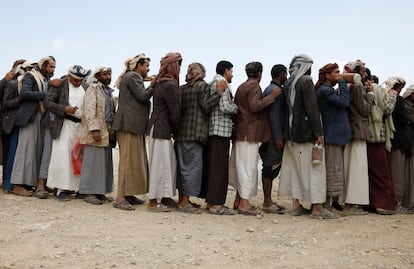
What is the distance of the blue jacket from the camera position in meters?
6.19

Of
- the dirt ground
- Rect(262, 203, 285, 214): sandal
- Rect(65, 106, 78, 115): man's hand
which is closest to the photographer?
the dirt ground

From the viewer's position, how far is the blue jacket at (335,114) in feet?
20.3

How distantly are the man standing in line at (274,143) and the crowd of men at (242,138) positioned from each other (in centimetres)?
1

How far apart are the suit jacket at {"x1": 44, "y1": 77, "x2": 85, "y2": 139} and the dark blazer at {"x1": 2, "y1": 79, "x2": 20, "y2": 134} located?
0.73m

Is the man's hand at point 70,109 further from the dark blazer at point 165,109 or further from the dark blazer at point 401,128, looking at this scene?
the dark blazer at point 401,128

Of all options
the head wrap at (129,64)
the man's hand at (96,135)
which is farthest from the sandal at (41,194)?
the head wrap at (129,64)

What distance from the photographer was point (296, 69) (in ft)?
21.1

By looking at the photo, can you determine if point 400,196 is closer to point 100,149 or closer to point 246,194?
point 246,194

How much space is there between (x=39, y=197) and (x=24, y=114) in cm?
134

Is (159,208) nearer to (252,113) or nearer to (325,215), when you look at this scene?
(252,113)

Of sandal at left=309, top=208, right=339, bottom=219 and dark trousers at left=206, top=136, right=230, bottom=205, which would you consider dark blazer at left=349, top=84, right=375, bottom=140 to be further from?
dark trousers at left=206, top=136, right=230, bottom=205

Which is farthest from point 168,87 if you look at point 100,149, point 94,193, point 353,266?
point 353,266

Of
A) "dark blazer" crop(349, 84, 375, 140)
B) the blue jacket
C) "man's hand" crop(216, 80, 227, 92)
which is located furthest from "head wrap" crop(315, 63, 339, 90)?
"man's hand" crop(216, 80, 227, 92)

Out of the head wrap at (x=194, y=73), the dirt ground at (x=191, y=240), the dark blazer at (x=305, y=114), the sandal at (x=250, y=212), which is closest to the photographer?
the dirt ground at (x=191, y=240)
